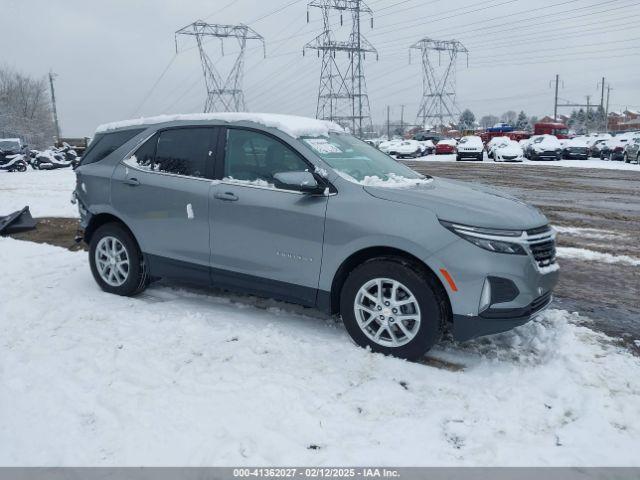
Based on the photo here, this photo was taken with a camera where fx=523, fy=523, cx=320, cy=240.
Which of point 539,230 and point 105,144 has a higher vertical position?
point 105,144

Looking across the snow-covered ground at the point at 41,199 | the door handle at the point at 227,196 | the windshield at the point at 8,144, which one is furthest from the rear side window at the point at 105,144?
the windshield at the point at 8,144

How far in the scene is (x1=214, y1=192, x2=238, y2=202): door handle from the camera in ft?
14.6

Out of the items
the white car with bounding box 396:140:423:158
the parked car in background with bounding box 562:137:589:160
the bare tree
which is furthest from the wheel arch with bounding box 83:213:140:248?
the bare tree

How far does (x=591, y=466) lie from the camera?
2.71 m

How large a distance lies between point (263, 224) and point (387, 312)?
1247 millimetres

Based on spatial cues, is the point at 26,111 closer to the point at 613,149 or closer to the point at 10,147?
the point at 10,147

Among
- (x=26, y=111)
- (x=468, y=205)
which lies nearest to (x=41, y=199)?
(x=468, y=205)

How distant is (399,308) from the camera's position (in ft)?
12.4

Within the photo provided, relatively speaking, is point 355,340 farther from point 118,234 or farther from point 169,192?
point 118,234

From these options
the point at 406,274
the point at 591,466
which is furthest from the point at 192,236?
the point at 591,466

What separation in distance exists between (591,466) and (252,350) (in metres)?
2.34

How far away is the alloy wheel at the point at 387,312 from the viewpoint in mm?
3758

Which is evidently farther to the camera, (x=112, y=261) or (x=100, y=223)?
(x=100, y=223)

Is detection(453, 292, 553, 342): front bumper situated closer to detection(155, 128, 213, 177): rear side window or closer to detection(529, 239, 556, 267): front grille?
detection(529, 239, 556, 267): front grille
